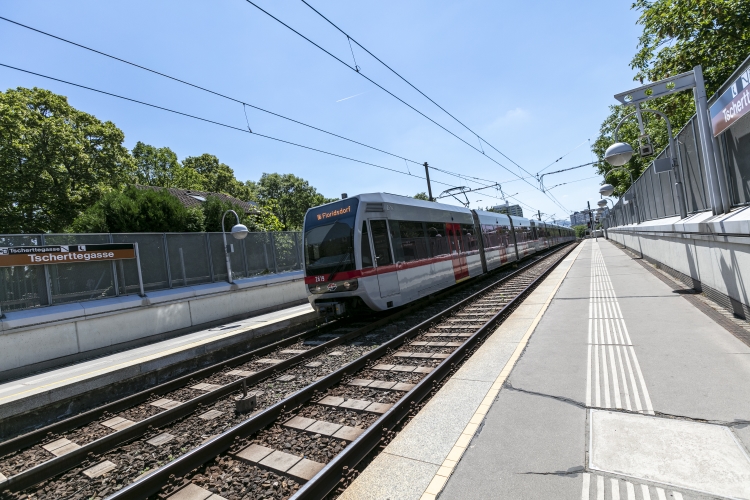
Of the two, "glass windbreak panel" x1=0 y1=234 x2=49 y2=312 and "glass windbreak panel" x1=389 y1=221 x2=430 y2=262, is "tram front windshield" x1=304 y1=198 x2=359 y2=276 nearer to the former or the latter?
"glass windbreak panel" x1=389 y1=221 x2=430 y2=262

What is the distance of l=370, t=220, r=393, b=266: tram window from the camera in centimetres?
919

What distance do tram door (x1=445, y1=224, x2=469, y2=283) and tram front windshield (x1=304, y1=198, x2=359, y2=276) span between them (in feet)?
17.4

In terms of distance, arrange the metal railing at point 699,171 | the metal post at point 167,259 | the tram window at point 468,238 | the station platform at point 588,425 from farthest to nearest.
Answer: the tram window at point 468,238 → the metal post at point 167,259 → the metal railing at point 699,171 → the station platform at point 588,425

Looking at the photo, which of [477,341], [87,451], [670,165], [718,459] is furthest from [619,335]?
[87,451]

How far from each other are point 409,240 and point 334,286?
2.80 m

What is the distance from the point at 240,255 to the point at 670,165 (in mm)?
13881

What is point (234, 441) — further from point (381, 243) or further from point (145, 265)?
point (145, 265)

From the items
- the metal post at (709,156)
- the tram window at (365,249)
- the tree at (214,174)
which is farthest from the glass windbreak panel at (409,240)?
the tree at (214,174)

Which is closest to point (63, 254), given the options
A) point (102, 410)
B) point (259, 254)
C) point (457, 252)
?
point (102, 410)

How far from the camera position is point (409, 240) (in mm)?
10586

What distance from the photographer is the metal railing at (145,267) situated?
356 inches

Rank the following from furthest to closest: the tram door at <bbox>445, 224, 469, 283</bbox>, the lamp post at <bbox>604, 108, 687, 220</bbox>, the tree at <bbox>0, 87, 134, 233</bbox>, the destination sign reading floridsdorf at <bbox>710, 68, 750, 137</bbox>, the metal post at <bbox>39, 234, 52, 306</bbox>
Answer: the tree at <bbox>0, 87, 134, 233</bbox> < the tram door at <bbox>445, 224, 469, 283</bbox> < the metal post at <bbox>39, 234, 52, 306</bbox> < the lamp post at <bbox>604, 108, 687, 220</bbox> < the destination sign reading floridsdorf at <bbox>710, 68, 750, 137</bbox>

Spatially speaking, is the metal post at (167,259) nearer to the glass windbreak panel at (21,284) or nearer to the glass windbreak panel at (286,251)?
the glass windbreak panel at (21,284)

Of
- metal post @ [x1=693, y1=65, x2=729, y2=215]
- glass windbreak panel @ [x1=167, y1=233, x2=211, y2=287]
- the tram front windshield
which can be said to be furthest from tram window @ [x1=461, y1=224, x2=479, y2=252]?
glass windbreak panel @ [x1=167, y1=233, x2=211, y2=287]
